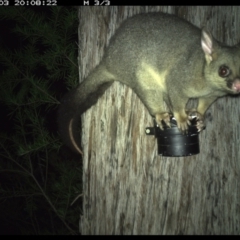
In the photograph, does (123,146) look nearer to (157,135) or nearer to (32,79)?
(157,135)

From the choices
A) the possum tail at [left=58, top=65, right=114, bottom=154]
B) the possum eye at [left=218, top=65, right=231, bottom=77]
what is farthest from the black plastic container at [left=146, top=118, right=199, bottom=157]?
the possum tail at [left=58, top=65, right=114, bottom=154]

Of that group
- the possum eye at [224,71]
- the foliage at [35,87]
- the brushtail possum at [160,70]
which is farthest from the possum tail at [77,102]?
the possum eye at [224,71]

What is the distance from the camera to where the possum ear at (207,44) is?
2714 millimetres

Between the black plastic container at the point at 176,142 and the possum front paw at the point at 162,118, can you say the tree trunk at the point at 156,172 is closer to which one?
the possum front paw at the point at 162,118

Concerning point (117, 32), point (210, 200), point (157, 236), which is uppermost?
point (117, 32)

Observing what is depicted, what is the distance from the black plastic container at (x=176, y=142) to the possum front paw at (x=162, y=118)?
48mm

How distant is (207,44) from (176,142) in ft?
3.13

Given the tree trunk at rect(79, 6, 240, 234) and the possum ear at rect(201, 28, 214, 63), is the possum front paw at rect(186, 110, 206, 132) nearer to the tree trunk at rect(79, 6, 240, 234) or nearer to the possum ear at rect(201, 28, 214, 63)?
the tree trunk at rect(79, 6, 240, 234)

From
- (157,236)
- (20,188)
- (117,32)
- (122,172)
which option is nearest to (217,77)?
(117,32)

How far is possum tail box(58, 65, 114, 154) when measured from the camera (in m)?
3.03

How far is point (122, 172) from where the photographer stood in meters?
3.00

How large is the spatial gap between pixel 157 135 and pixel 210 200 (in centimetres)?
87

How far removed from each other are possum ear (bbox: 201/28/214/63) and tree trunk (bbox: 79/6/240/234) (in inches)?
9.8

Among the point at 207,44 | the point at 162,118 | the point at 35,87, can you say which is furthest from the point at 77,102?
the point at 207,44
